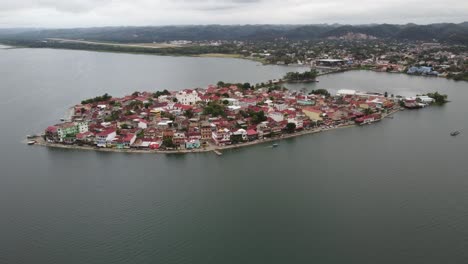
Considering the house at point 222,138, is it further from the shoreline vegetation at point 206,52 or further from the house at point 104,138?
the shoreline vegetation at point 206,52

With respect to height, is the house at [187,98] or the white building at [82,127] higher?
the house at [187,98]

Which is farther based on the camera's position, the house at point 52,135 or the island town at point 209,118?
the house at point 52,135

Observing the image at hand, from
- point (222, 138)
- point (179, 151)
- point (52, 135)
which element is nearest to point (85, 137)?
point (52, 135)

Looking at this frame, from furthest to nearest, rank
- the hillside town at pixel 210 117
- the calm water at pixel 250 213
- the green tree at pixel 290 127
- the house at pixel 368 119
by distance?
the house at pixel 368 119 < the green tree at pixel 290 127 < the hillside town at pixel 210 117 < the calm water at pixel 250 213

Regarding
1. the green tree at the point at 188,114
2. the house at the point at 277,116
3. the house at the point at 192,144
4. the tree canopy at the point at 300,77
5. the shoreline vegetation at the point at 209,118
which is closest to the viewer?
the house at the point at 192,144

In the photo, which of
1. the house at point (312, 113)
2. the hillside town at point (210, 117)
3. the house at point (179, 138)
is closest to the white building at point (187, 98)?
the hillside town at point (210, 117)

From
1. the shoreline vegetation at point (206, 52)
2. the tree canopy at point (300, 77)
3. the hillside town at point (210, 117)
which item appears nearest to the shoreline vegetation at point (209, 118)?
the hillside town at point (210, 117)

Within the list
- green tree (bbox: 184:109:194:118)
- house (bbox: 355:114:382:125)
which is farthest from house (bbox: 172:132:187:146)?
house (bbox: 355:114:382:125)

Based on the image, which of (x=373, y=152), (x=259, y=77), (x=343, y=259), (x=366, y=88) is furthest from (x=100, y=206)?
(x=259, y=77)

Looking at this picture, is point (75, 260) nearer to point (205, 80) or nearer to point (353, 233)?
point (353, 233)
